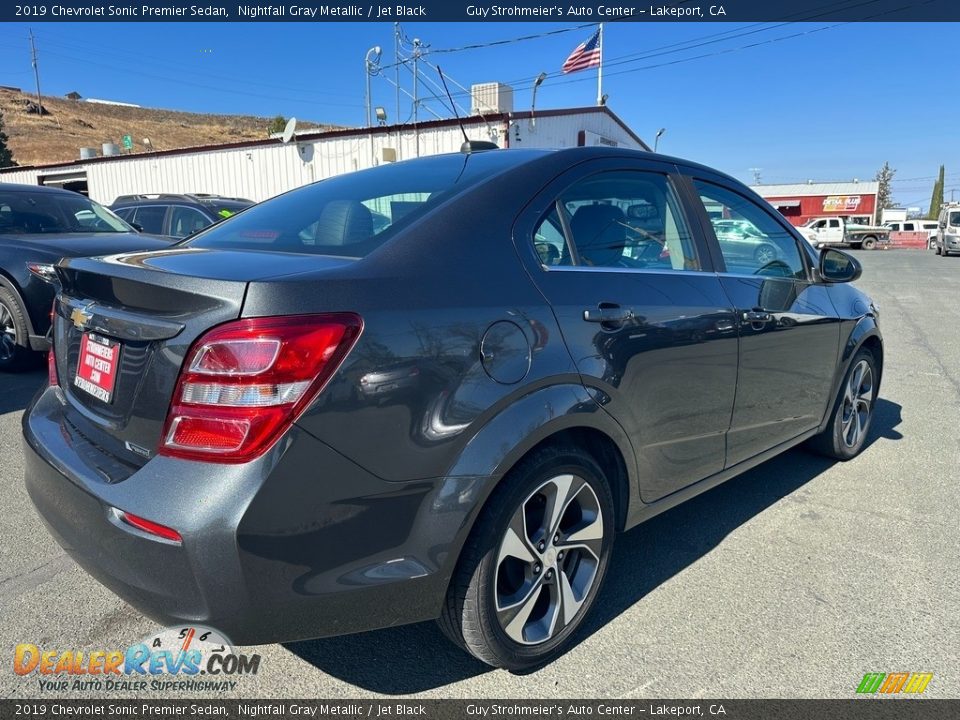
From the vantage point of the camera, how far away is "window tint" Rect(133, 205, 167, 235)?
370 inches

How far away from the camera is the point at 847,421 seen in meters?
4.10

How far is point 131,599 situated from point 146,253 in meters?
1.11

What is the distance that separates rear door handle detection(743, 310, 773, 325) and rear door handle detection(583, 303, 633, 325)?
2.77ft

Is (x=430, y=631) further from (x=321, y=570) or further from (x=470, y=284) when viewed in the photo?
(x=470, y=284)

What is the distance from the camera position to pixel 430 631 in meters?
2.45

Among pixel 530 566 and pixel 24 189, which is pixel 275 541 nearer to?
pixel 530 566

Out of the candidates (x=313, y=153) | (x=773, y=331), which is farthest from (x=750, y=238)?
(x=313, y=153)

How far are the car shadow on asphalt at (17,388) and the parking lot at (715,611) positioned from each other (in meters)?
1.26

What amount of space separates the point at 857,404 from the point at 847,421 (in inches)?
6.6

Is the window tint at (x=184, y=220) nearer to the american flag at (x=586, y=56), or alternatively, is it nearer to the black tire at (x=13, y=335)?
the black tire at (x=13, y=335)

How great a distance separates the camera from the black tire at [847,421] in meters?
3.96

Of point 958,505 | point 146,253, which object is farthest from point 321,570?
point 958,505

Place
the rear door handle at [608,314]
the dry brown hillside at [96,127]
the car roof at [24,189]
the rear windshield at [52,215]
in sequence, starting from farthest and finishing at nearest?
1. the dry brown hillside at [96,127]
2. the car roof at [24,189]
3. the rear windshield at [52,215]
4. the rear door handle at [608,314]

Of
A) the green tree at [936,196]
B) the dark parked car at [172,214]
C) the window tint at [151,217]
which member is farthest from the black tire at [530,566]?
the green tree at [936,196]
